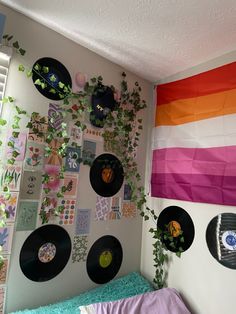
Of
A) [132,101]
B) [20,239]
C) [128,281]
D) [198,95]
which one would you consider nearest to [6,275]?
[20,239]

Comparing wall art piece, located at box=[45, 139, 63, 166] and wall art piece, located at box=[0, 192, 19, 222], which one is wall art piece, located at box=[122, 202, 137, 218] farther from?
wall art piece, located at box=[0, 192, 19, 222]

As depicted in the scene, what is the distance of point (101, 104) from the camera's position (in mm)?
1584

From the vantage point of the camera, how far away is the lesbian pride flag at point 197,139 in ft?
4.50

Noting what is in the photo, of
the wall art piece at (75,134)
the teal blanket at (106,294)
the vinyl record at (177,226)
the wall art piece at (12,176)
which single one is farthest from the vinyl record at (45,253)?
the vinyl record at (177,226)

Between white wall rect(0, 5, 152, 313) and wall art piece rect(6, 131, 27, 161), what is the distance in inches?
5.7

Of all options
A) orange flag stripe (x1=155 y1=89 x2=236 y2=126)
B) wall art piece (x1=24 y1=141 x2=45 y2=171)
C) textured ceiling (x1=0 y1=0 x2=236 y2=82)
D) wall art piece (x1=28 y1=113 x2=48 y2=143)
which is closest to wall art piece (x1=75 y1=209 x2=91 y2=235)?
wall art piece (x1=24 y1=141 x2=45 y2=171)

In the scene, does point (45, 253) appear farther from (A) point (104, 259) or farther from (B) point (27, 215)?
(A) point (104, 259)

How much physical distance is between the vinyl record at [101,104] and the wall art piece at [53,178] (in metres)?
0.39

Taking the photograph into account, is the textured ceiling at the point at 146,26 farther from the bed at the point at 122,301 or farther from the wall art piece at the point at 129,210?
the bed at the point at 122,301

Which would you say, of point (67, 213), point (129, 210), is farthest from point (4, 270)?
point (129, 210)

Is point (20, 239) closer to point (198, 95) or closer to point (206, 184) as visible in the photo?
point (206, 184)

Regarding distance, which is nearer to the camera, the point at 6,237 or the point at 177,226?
the point at 6,237

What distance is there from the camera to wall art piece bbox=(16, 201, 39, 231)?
121 centimetres

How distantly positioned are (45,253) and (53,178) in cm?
40
